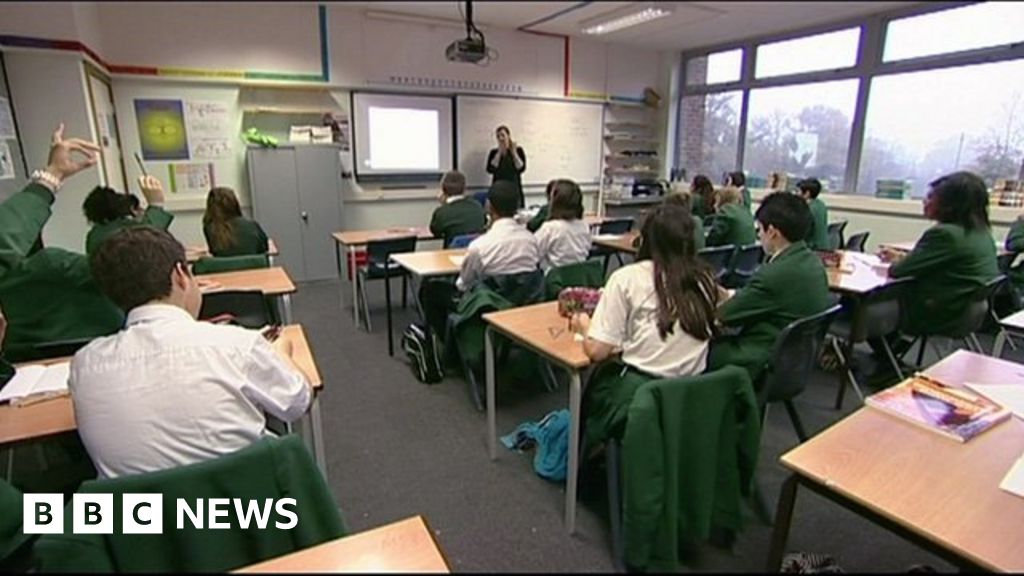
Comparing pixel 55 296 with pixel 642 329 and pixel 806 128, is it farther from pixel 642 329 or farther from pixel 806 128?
pixel 806 128

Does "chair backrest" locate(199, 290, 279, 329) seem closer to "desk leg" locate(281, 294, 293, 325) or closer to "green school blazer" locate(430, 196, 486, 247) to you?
"desk leg" locate(281, 294, 293, 325)

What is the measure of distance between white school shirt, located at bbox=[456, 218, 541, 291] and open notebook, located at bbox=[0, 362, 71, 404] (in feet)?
5.89

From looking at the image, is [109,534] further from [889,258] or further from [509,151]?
[509,151]

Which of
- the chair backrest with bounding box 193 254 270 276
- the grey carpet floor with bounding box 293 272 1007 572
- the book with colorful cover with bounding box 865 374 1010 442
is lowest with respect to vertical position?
the grey carpet floor with bounding box 293 272 1007 572

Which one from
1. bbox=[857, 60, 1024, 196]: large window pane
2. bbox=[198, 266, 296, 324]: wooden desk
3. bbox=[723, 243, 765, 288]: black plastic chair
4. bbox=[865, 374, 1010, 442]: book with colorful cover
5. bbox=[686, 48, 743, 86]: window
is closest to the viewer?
bbox=[865, 374, 1010, 442]: book with colorful cover

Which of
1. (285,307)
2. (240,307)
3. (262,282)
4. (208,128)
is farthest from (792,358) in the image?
(208,128)

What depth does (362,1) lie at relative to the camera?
1365 millimetres

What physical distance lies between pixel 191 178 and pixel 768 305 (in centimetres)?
523

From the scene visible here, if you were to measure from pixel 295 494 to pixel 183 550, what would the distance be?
0.37m

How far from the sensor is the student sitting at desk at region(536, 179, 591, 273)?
3207 millimetres

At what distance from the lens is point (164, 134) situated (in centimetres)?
500

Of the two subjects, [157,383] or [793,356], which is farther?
[793,356]

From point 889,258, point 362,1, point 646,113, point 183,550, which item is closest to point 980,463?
point 183,550

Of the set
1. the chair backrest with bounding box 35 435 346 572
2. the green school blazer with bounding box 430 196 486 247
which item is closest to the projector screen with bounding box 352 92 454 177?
the green school blazer with bounding box 430 196 486 247
